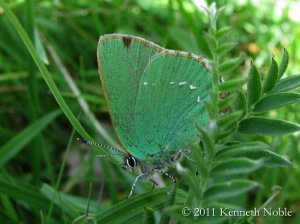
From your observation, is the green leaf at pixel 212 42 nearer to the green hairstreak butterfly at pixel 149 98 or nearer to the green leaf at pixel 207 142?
the green leaf at pixel 207 142

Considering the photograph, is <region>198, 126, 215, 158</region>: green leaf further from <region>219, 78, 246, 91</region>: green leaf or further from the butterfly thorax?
the butterfly thorax

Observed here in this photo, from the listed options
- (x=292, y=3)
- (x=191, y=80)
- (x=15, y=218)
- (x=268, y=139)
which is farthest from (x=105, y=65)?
(x=292, y=3)

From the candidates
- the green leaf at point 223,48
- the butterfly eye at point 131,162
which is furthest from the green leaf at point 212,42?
the butterfly eye at point 131,162

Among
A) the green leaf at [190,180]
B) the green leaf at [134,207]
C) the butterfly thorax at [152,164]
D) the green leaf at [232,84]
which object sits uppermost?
the butterfly thorax at [152,164]

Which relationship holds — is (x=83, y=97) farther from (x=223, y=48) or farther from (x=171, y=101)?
(x=223, y=48)

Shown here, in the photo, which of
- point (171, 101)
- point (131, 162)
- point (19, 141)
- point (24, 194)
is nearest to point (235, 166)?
point (171, 101)

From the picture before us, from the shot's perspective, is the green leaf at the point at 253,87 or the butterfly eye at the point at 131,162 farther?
the butterfly eye at the point at 131,162
